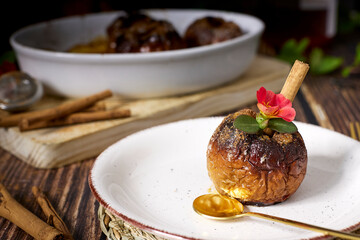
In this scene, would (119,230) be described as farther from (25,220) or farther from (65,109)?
(65,109)

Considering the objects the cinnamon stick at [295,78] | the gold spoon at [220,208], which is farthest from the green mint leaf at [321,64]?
the gold spoon at [220,208]

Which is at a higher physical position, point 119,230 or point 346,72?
point 119,230

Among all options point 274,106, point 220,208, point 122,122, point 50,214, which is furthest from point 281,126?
point 122,122

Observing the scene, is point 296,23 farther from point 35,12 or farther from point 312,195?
point 312,195

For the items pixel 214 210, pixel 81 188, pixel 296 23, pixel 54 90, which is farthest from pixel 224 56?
pixel 296 23

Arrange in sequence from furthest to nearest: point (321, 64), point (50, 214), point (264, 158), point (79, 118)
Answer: point (321, 64) < point (79, 118) < point (50, 214) < point (264, 158)

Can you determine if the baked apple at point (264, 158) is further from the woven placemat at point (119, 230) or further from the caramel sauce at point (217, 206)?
the woven placemat at point (119, 230)
